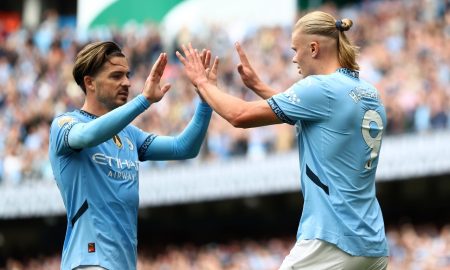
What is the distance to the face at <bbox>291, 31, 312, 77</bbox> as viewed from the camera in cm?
575

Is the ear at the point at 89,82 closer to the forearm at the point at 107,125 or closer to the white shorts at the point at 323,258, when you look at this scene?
the forearm at the point at 107,125

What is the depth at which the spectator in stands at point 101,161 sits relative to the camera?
19.4ft

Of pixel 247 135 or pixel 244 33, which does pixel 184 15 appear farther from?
pixel 247 135

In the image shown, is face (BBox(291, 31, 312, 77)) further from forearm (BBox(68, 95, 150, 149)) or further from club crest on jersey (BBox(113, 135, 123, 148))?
club crest on jersey (BBox(113, 135, 123, 148))

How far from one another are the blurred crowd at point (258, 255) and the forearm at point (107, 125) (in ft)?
26.1

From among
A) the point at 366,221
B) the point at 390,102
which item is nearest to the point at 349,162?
the point at 366,221

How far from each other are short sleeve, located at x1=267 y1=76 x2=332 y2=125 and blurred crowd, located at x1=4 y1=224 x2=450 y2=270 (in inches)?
309

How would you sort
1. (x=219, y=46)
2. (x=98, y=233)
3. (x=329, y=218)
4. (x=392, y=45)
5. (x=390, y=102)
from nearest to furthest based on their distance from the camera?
(x=329, y=218) → (x=98, y=233) → (x=390, y=102) → (x=392, y=45) → (x=219, y=46)

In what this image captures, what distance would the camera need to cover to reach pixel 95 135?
5840 millimetres

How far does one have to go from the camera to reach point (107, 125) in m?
5.82

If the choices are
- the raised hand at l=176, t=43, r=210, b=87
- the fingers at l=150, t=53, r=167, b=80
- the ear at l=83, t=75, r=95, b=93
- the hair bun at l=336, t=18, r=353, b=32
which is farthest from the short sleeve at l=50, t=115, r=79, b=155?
the hair bun at l=336, t=18, r=353, b=32

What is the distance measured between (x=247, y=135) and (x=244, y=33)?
3.48 meters

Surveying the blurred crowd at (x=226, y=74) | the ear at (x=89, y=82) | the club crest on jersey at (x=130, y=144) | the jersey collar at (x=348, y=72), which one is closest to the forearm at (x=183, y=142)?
the club crest on jersey at (x=130, y=144)

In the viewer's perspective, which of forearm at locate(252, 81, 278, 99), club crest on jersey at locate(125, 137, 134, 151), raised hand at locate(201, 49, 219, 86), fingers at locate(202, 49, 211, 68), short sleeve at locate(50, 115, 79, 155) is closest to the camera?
short sleeve at locate(50, 115, 79, 155)
